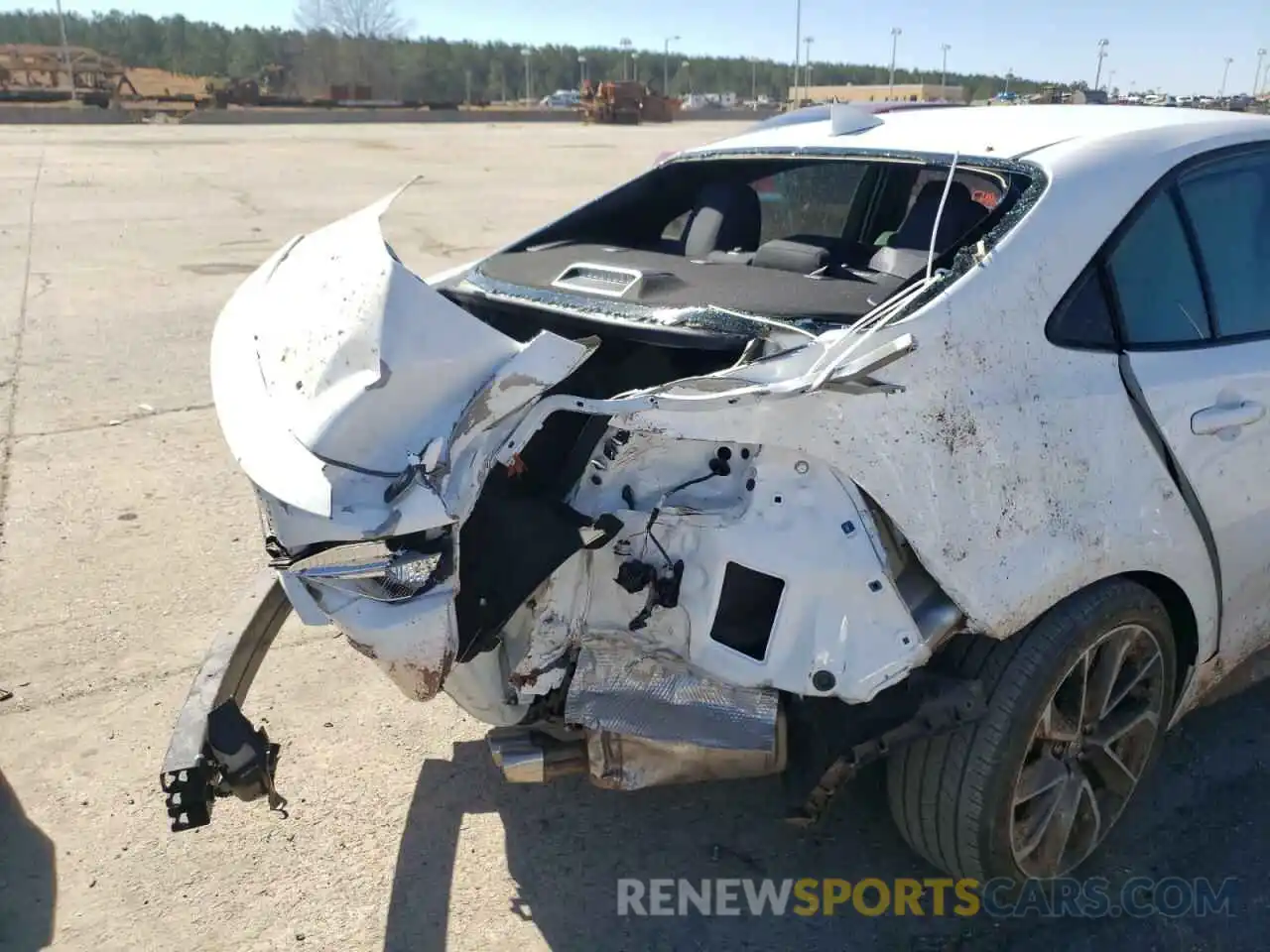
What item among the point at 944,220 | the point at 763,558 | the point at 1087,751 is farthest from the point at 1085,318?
the point at 1087,751

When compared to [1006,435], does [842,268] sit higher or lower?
higher

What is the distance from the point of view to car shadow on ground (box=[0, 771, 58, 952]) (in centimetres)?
254

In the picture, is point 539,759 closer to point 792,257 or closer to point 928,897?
point 928,897

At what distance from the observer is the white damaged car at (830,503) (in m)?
2.12

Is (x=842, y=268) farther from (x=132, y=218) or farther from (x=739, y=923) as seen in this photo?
(x=132, y=218)

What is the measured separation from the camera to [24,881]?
8.87ft

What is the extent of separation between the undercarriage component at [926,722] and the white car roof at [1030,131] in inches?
52.9

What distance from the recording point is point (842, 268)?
9.96 feet

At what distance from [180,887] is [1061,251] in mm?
2688

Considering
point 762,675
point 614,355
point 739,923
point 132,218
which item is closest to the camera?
point 762,675

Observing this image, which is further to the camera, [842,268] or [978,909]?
[842,268]

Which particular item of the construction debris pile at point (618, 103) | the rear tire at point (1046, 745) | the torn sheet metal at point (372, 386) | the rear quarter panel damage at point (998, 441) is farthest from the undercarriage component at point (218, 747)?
the construction debris pile at point (618, 103)

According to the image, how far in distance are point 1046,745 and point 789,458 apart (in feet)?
3.36

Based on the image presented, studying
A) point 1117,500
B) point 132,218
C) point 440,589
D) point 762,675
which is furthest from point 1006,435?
point 132,218
